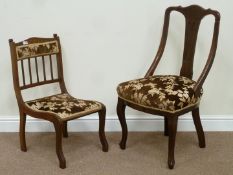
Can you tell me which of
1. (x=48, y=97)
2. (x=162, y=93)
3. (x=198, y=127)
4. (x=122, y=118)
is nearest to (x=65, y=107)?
(x=48, y=97)

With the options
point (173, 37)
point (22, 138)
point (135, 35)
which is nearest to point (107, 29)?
point (135, 35)

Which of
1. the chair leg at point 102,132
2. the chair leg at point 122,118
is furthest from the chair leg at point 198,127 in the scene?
the chair leg at point 102,132

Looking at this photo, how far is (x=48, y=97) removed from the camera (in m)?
2.70

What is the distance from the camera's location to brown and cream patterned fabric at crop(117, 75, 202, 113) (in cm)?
228

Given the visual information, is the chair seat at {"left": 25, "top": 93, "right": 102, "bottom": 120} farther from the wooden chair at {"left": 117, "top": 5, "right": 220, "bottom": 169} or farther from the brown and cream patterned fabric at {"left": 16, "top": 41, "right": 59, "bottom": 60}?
the brown and cream patterned fabric at {"left": 16, "top": 41, "right": 59, "bottom": 60}

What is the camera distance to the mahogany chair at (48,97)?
2410 mm

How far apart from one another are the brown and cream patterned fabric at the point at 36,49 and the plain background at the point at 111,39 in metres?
0.15

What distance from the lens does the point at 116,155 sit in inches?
103

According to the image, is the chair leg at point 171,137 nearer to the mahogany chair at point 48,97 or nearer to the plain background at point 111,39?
the mahogany chair at point 48,97

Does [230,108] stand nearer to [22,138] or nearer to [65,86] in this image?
[65,86]

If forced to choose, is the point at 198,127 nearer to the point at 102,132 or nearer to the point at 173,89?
the point at 173,89

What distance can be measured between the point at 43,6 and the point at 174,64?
108cm

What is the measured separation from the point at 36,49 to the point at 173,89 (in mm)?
1006

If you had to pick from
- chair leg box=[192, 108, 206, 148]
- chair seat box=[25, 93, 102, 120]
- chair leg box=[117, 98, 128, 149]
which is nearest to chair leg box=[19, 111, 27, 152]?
chair seat box=[25, 93, 102, 120]
